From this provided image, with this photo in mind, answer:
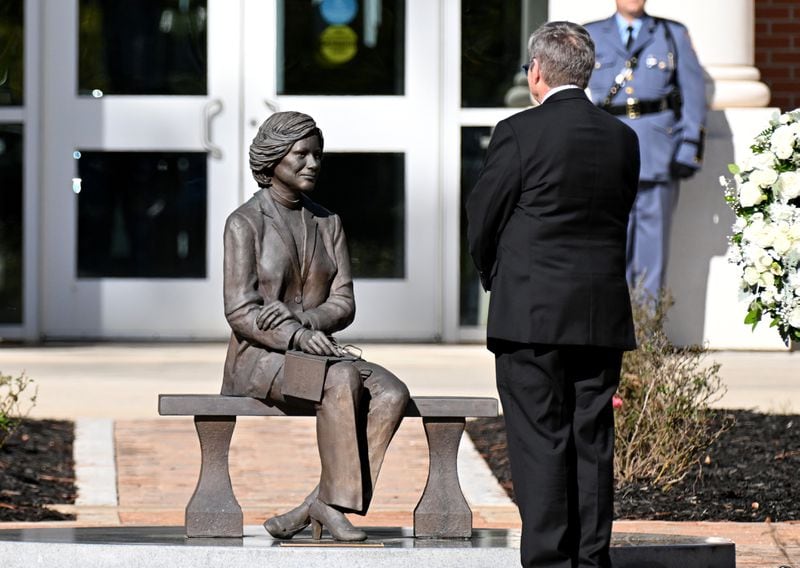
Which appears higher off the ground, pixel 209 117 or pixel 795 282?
pixel 209 117

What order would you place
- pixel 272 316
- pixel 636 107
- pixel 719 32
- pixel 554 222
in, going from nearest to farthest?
1. pixel 554 222
2. pixel 272 316
3. pixel 636 107
4. pixel 719 32

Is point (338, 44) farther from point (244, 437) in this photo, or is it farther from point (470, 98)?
point (244, 437)

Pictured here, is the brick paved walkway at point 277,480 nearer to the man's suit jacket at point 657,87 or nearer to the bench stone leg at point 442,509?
the bench stone leg at point 442,509

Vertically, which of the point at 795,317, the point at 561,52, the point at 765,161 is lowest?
the point at 795,317

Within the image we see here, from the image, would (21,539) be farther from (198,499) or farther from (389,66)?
(389,66)

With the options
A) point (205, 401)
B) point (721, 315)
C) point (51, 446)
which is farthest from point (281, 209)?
point (721, 315)

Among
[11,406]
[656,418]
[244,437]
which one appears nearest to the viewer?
[656,418]

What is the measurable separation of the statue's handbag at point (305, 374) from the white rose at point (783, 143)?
5.34 feet

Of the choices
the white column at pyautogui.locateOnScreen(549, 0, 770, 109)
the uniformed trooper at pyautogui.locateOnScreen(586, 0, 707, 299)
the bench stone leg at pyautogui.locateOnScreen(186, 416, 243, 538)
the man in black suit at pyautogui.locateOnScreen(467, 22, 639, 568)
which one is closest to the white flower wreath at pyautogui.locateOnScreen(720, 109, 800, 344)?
the man in black suit at pyautogui.locateOnScreen(467, 22, 639, 568)

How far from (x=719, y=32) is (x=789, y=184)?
5.93 metres

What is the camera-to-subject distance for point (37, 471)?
7.49m

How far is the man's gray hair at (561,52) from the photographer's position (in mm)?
4711

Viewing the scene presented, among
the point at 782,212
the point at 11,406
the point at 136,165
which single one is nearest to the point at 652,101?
the point at 136,165

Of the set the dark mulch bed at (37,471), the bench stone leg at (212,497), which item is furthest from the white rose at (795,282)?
the dark mulch bed at (37,471)
